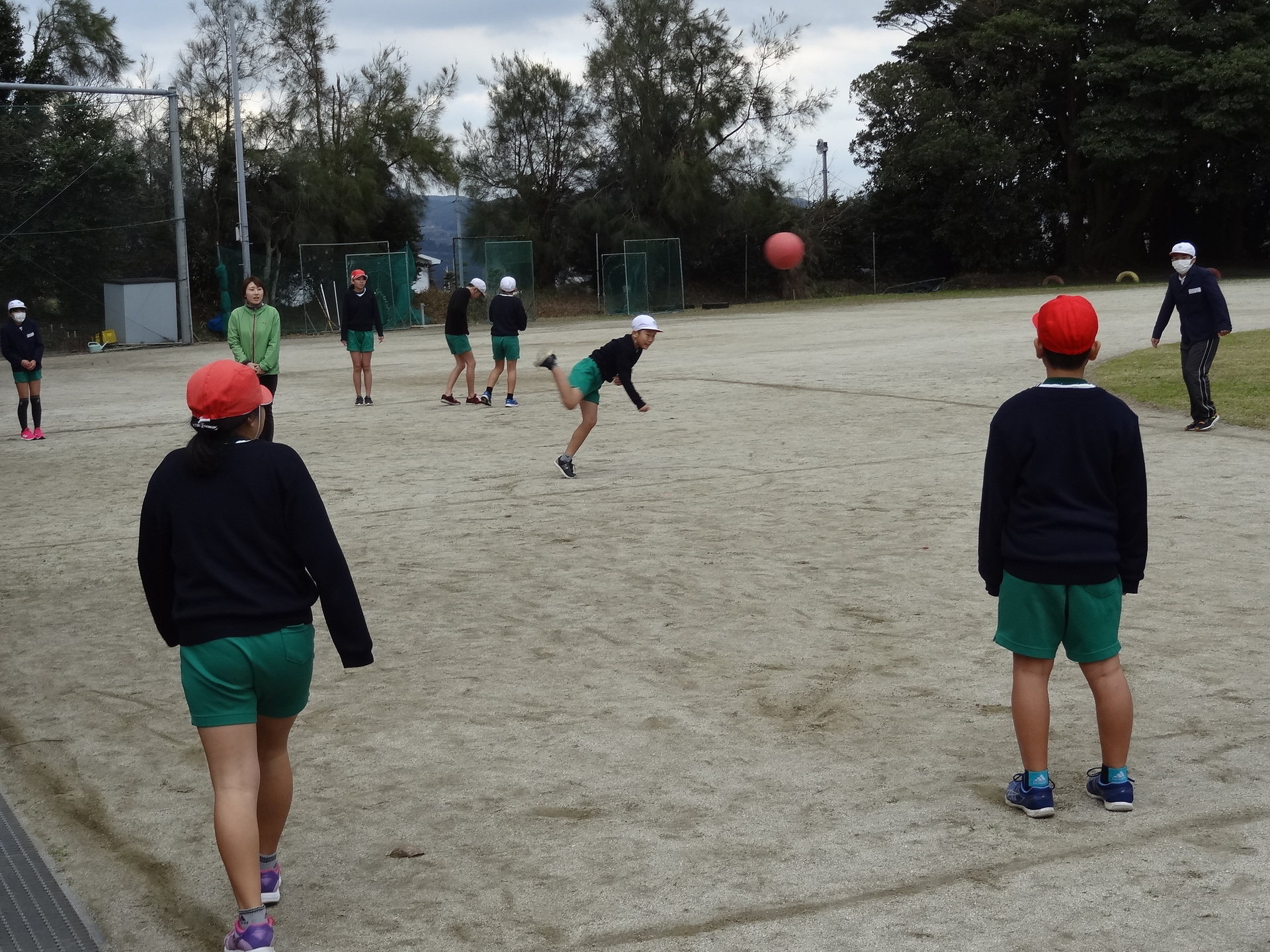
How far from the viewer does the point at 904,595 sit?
739cm

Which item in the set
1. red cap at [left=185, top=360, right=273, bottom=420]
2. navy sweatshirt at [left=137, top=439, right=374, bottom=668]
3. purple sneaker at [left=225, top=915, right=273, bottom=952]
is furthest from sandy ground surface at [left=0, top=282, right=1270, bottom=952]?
red cap at [left=185, top=360, right=273, bottom=420]

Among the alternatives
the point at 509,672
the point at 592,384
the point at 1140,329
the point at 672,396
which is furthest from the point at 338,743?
the point at 1140,329

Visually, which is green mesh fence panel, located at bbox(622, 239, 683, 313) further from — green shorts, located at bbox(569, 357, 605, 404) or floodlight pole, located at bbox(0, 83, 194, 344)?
green shorts, located at bbox(569, 357, 605, 404)

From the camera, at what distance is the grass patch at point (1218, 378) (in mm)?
14469

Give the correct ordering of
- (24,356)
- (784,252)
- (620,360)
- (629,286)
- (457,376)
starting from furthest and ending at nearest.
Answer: (629,286) → (784,252) → (457,376) → (24,356) → (620,360)

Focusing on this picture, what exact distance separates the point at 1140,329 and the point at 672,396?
12.1 meters

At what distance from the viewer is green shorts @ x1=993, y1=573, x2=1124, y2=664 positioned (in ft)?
14.4

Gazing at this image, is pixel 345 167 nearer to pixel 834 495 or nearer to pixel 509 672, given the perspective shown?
pixel 834 495

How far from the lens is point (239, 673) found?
364 centimetres

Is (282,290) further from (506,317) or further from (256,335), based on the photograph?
(256,335)

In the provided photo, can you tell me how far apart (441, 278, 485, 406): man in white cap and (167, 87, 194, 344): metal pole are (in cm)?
2109

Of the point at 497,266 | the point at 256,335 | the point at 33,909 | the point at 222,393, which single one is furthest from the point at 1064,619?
the point at 497,266

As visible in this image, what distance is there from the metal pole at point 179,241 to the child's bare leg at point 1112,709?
35.2m

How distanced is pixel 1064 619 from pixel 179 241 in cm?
3558
